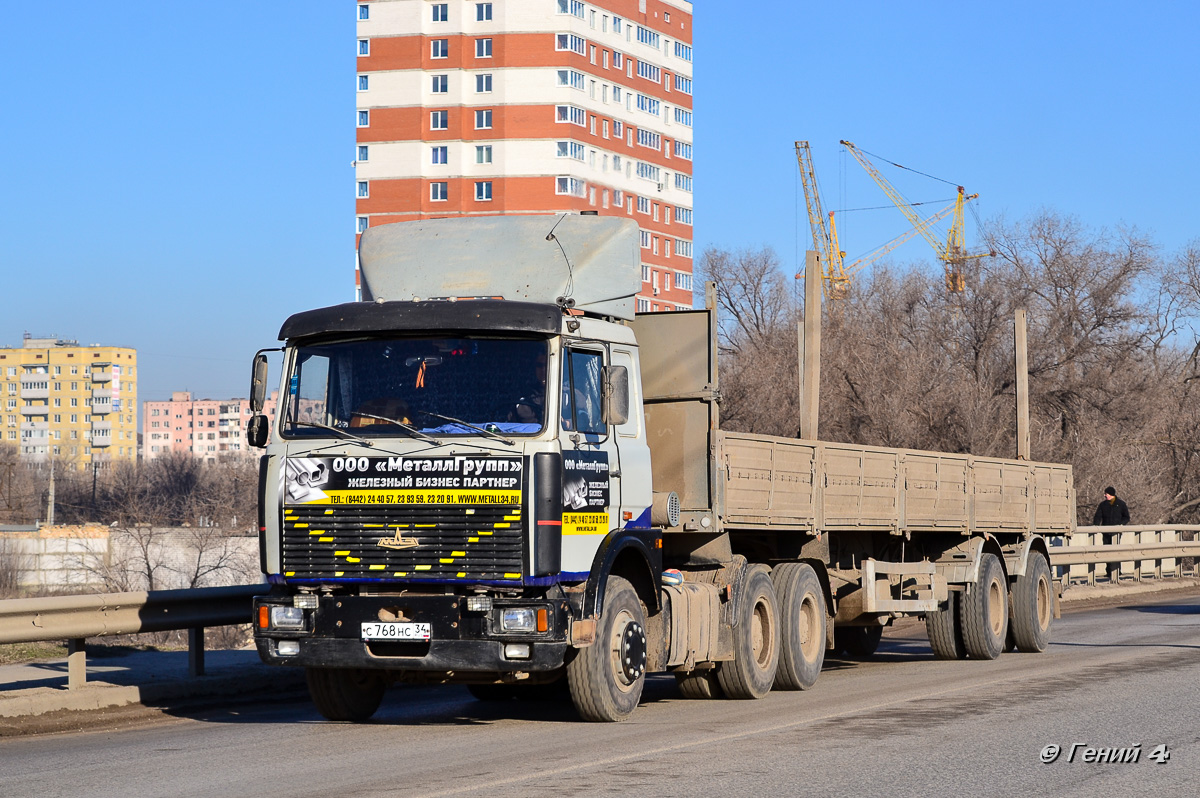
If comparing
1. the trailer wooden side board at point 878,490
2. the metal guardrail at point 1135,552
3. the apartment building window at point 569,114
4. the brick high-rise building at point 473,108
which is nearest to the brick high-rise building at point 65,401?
the brick high-rise building at point 473,108

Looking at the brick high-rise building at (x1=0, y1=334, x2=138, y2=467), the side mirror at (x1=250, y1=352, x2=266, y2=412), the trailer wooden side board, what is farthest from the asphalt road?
the brick high-rise building at (x1=0, y1=334, x2=138, y2=467)

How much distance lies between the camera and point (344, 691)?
36.3ft

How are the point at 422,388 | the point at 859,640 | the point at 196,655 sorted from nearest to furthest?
the point at 422,388 < the point at 196,655 < the point at 859,640

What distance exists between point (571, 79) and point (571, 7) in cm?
557

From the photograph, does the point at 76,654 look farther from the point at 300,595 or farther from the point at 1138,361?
the point at 1138,361

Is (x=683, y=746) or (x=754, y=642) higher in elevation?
(x=754, y=642)

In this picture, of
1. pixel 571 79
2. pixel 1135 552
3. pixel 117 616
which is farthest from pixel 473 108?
pixel 117 616

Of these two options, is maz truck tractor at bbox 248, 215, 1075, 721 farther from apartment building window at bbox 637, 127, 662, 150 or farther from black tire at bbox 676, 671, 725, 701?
apartment building window at bbox 637, 127, 662, 150

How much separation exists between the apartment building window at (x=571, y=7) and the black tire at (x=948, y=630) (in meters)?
98.6

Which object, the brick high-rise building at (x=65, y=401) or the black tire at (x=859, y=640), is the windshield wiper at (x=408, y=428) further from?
the brick high-rise building at (x=65, y=401)

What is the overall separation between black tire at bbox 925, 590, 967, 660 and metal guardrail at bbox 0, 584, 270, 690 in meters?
7.84

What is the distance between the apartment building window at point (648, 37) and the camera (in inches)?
4680

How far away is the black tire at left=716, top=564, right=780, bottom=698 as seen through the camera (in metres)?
12.2

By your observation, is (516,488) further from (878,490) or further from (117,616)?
(878,490)
